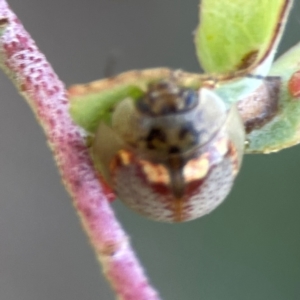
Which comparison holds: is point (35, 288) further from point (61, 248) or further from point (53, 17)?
point (53, 17)

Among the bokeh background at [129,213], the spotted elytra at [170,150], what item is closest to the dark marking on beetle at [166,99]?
the spotted elytra at [170,150]

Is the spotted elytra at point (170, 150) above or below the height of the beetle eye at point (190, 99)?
below

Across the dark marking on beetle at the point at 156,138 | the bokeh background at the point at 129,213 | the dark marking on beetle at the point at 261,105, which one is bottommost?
the bokeh background at the point at 129,213

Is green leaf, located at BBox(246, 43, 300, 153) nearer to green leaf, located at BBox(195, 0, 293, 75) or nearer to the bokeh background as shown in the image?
green leaf, located at BBox(195, 0, 293, 75)

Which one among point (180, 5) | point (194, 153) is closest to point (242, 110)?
point (194, 153)

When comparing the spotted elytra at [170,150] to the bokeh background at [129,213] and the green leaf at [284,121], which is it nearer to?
the green leaf at [284,121]

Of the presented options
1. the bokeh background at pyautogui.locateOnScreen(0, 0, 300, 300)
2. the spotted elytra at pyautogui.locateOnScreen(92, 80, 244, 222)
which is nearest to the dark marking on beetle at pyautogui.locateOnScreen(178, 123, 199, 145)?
the spotted elytra at pyautogui.locateOnScreen(92, 80, 244, 222)
